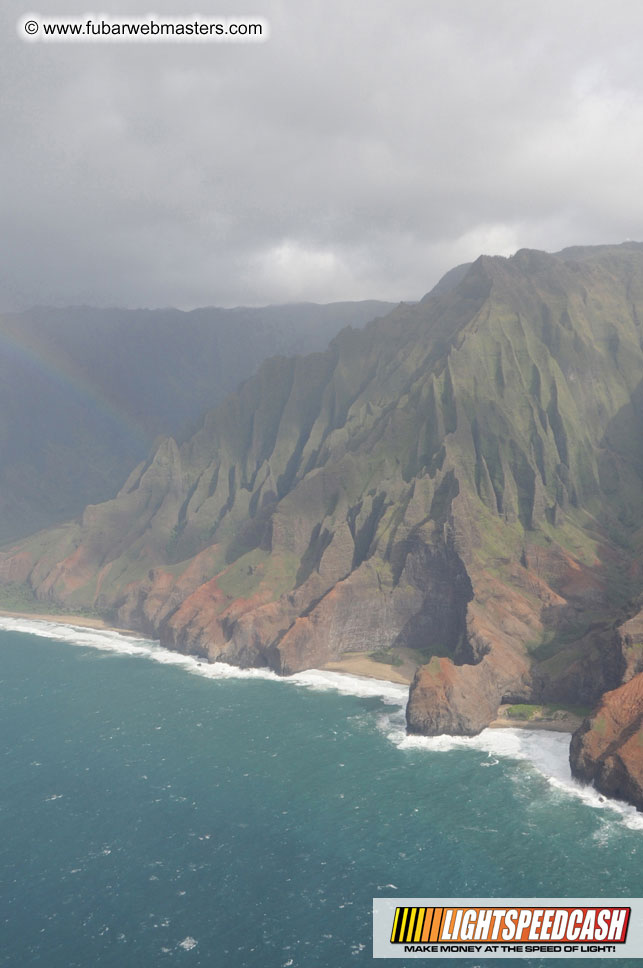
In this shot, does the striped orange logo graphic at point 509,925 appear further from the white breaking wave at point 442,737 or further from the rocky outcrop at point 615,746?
the rocky outcrop at point 615,746

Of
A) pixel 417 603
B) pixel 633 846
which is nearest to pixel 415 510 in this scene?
pixel 417 603

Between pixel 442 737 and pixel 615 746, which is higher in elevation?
pixel 615 746

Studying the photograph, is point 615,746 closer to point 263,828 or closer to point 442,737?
point 442,737

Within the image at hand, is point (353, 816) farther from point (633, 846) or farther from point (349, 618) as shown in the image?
point (349, 618)

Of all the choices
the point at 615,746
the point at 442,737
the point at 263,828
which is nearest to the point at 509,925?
the point at 263,828

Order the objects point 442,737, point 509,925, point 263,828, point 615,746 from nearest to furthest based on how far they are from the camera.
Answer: point 509,925
point 263,828
point 615,746
point 442,737

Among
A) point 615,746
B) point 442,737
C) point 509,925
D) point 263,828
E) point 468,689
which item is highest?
point 615,746

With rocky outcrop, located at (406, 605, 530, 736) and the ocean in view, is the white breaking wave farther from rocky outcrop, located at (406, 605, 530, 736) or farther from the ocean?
rocky outcrop, located at (406, 605, 530, 736)
